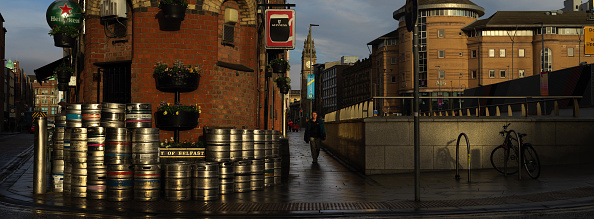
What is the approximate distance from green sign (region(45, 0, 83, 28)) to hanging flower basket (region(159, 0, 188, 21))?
702cm

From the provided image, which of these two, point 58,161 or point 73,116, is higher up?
point 73,116

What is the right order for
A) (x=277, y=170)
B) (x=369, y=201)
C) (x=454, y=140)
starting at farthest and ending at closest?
1. (x=454, y=140)
2. (x=277, y=170)
3. (x=369, y=201)

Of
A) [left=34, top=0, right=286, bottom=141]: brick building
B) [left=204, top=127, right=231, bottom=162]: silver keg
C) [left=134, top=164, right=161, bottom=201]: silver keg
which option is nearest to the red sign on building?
[left=34, top=0, right=286, bottom=141]: brick building

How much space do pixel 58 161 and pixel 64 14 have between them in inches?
355

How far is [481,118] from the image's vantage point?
15820 millimetres

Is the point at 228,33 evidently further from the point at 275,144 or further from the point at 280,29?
the point at 275,144

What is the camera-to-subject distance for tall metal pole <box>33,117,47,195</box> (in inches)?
441

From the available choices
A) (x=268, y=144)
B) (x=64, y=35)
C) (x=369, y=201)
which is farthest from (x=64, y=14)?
(x=369, y=201)

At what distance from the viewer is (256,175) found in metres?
11.9

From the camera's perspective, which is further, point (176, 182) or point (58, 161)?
point (58, 161)

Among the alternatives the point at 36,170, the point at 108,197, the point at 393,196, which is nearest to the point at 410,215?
the point at 393,196

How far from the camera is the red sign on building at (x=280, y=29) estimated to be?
1700 cm

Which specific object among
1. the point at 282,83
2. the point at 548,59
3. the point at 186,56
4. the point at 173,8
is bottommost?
the point at 186,56

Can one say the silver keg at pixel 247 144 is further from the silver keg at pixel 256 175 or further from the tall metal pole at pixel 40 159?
the tall metal pole at pixel 40 159
